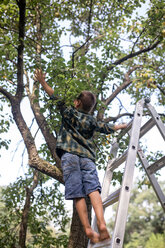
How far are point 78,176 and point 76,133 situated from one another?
48 cm

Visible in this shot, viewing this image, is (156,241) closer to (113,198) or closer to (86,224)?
(113,198)

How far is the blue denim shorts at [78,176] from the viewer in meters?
2.13

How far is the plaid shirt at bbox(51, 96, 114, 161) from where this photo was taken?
2.42 meters

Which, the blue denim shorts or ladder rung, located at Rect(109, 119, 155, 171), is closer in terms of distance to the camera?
the blue denim shorts

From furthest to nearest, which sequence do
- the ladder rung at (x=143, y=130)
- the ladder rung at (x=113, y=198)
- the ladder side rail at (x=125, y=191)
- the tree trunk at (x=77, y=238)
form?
the tree trunk at (x=77, y=238) < the ladder rung at (x=143, y=130) < the ladder rung at (x=113, y=198) < the ladder side rail at (x=125, y=191)

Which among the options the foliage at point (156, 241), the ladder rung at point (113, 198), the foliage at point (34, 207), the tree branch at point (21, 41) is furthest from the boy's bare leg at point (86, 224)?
the foliage at point (156, 241)

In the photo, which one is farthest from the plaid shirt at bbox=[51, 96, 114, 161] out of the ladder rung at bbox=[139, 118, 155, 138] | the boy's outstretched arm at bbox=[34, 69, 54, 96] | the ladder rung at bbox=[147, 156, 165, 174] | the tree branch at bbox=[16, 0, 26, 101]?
the tree branch at bbox=[16, 0, 26, 101]

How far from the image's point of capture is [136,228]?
112 feet

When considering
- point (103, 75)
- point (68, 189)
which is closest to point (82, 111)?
point (68, 189)

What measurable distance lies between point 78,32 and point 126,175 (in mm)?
5535

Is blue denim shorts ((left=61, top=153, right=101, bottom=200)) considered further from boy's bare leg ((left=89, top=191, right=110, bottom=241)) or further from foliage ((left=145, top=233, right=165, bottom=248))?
foliage ((left=145, top=233, right=165, bottom=248))

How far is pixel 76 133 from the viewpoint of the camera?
2.53 metres

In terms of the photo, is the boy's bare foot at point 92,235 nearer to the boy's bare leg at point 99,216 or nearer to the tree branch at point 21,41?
the boy's bare leg at point 99,216

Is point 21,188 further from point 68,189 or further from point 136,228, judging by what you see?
point 136,228
